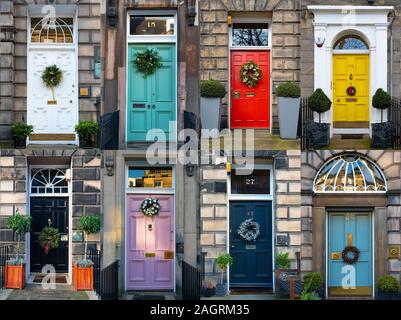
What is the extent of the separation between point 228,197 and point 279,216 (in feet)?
2.43

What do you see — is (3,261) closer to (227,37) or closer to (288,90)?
(227,37)

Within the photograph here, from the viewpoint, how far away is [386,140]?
910cm

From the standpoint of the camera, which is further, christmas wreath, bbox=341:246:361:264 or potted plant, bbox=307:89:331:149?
christmas wreath, bbox=341:246:361:264

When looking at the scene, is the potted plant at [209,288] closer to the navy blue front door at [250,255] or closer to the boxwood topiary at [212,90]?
the navy blue front door at [250,255]

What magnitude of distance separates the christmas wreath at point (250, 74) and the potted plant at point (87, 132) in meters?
2.17

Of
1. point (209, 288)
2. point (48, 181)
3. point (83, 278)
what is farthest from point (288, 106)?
point (48, 181)

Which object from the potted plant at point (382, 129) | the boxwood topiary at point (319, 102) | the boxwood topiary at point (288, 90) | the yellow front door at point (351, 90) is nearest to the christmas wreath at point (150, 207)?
the boxwood topiary at point (288, 90)

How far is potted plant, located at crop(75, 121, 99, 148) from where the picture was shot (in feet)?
30.7

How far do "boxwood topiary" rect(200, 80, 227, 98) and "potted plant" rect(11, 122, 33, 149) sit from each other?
248 centimetres

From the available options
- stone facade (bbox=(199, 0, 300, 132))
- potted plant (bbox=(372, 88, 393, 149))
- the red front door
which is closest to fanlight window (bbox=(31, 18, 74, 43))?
stone facade (bbox=(199, 0, 300, 132))

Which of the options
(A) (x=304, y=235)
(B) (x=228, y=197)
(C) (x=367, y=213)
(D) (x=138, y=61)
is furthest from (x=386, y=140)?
(D) (x=138, y=61)

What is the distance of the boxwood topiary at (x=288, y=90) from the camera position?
891 centimetres

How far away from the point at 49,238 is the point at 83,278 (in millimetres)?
821

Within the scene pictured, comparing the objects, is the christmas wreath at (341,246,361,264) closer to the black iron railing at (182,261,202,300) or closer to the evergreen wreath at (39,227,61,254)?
the black iron railing at (182,261,202,300)
